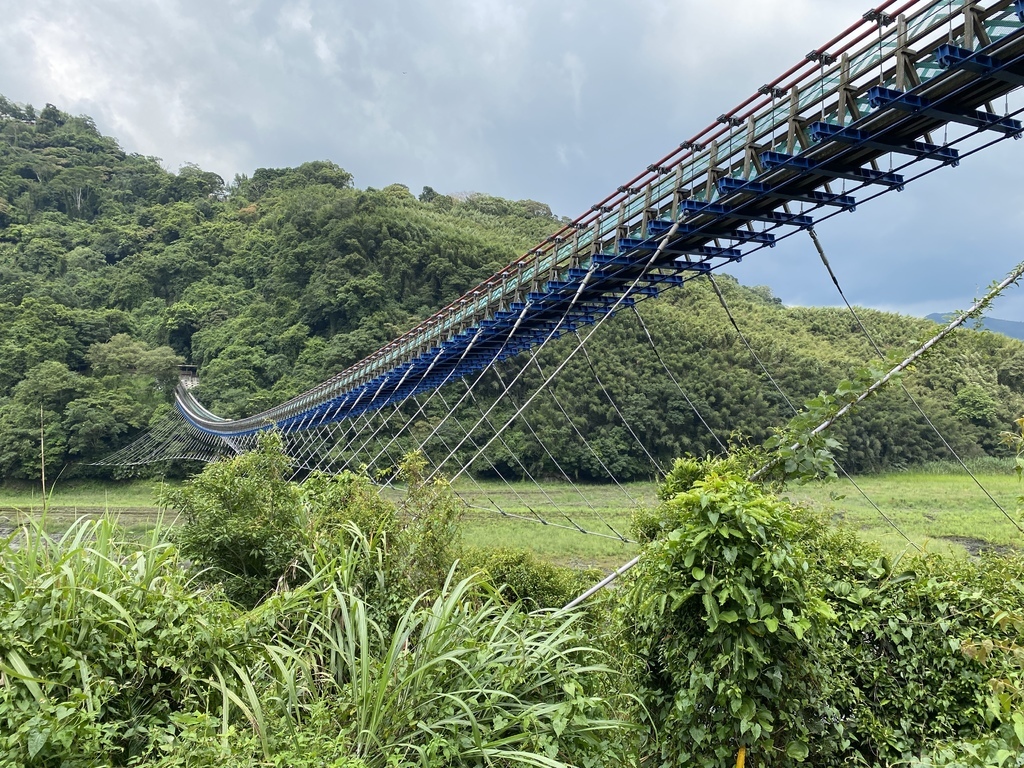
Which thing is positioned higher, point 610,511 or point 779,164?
point 779,164

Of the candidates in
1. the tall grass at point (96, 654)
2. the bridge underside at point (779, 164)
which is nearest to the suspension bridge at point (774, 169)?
the bridge underside at point (779, 164)

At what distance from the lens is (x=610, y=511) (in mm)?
22688

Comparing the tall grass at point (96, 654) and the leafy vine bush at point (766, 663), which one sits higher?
the tall grass at point (96, 654)

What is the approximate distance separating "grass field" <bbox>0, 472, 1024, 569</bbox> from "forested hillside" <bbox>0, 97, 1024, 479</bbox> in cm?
243

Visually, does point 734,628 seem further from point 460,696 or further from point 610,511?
point 610,511

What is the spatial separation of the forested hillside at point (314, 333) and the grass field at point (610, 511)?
2.43 meters

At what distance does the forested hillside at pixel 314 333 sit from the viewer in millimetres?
31328

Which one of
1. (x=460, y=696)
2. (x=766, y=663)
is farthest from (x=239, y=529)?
(x=766, y=663)

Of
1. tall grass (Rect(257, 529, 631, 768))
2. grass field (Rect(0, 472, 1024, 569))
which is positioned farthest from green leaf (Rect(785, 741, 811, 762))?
grass field (Rect(0, 472, 1024, 569))

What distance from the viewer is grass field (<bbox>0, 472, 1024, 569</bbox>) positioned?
16297mm

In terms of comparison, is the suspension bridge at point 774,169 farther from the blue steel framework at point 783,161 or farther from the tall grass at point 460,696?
the tall grass at point 460,696

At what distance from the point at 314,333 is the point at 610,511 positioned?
25.8 metres

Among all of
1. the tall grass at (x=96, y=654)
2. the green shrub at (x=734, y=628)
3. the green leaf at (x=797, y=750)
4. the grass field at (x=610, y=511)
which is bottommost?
the grass field at (x=610, y=511)

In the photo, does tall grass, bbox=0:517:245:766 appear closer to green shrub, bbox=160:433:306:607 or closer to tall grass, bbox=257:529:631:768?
tall grass, bbox=257:529:631:768
